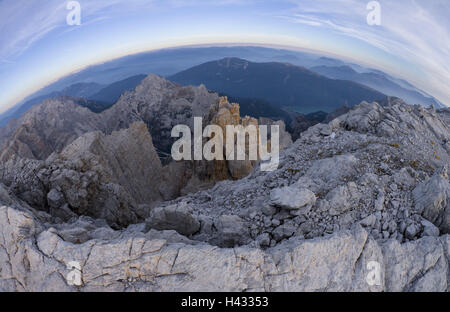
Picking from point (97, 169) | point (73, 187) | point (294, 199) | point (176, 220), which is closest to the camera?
point (294, 199)

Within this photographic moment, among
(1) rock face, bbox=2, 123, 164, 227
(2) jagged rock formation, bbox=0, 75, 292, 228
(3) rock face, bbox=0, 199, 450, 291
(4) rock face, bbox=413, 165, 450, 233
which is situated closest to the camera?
(3) rock face, bbox=0, 199, 450, 291

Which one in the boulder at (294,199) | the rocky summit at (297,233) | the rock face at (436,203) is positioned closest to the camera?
the rocky summit at (297,233)

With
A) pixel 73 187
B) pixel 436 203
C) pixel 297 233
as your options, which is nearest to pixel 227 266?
pixel 297 233

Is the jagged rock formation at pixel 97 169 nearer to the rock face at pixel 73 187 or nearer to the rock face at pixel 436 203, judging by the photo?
the rock face at pixel 73 187

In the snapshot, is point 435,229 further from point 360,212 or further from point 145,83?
point 145,83

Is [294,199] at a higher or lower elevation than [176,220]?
higher

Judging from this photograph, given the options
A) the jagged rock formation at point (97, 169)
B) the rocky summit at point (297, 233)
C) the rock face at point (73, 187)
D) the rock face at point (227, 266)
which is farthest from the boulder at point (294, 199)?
the jagged rock formation at point (97, 169)

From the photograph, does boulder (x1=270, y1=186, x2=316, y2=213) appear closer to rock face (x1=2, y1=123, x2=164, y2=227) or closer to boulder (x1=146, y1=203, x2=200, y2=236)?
boulder (x1=146, y1=203, x2=200, y2=236)

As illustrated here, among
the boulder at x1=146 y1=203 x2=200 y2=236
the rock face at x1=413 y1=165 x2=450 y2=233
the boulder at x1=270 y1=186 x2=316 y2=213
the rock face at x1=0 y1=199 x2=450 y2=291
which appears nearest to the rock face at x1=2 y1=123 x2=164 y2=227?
the boulder at x1=146 y1=203 x2=200 y2=236

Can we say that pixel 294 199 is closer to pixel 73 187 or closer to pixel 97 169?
pixel 73 187

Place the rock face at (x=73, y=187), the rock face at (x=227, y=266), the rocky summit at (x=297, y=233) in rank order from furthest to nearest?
the rock face at (x=73, y=187) < the rocky summit at (x=297, y=233) < the rock face at (x=227, y=266)

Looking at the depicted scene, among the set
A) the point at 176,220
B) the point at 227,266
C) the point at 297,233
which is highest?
the point at 297,233

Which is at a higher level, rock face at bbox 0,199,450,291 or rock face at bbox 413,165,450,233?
rock face at bbox 413,165,450,233
